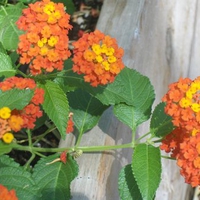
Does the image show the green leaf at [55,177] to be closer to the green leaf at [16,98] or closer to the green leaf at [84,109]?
the green leaf at [84,109]

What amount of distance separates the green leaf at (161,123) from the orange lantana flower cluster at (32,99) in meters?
0.38

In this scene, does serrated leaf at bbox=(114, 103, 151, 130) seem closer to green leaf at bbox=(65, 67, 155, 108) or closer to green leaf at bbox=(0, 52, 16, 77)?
green leaf at bbox=(65, 67, 155, 108)

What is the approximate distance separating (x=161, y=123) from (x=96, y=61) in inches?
12.5

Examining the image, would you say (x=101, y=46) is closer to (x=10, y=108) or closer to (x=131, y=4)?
Result: (x=10, y=108)

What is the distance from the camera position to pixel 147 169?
1.64 metres

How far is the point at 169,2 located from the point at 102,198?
3.30 ft

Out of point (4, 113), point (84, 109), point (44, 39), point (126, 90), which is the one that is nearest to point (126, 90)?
point (126, 90)

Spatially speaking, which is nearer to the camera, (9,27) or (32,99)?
(32,99)

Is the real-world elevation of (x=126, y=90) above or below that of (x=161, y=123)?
above

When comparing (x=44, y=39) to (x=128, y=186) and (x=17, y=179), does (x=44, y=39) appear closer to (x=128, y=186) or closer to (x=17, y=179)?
(x=17, y=179)

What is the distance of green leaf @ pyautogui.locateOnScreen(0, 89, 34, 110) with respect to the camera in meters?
1.52

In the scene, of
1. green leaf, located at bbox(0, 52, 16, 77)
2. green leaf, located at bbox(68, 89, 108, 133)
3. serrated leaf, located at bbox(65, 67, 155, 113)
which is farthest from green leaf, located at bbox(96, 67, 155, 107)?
green leaf, located at bbox(0, 52, 16, 77)

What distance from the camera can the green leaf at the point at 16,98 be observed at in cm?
152

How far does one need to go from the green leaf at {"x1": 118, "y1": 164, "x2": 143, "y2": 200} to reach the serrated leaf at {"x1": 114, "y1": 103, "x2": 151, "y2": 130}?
16cm
